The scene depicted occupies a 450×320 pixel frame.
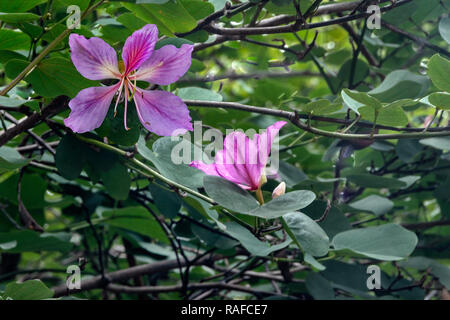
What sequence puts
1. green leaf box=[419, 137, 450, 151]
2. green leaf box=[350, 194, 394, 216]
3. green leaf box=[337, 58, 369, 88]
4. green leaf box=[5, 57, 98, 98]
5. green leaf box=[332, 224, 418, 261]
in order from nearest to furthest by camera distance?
green leaf box=[5, 57, 98, 98], green leaf box=[332, 224, 418, 261], green leaf box=[419, 137, 450, 151], green leaf box=[350, 194, 394, 216], green leaf box=[337, 58, 369, 88]

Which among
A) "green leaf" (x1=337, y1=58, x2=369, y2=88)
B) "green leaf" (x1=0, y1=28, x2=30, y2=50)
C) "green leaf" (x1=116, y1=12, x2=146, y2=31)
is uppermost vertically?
"green leaf" (x1=337, y1=58, x2=369, y2=88)

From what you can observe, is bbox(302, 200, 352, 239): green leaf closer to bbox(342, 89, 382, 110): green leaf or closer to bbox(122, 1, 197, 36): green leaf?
bbox(342, 89, 382, 110): green leaf

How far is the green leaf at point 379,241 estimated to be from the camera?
29.4 inches

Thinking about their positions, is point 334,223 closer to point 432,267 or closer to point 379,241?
point 379,241

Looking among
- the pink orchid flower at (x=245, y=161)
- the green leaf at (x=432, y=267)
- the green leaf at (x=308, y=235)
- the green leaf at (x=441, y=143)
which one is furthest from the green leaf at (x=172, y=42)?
the green leaf at (x=432, y=267)

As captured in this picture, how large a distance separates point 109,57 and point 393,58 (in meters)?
0.88

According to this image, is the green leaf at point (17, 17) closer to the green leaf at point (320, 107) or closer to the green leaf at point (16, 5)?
the green leaf at point (16, 5)

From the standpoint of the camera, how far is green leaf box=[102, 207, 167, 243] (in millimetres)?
1047

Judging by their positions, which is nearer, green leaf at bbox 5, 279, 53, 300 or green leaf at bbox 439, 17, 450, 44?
green leaf at bbox 5, 279, 53, 300

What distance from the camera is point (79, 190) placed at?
1096mm

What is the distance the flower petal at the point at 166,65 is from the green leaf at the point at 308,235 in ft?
0.75

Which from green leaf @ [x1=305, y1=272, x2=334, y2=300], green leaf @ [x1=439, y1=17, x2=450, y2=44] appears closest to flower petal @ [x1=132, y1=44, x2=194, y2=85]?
green leaf @ [x1=439, y1=17, x2=450, y2=44]

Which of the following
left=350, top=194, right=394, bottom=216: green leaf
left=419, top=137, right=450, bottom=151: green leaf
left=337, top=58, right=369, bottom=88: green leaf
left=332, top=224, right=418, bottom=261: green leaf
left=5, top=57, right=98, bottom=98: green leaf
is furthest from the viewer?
left=337, top=58, right=369, bottom=88: green leaf

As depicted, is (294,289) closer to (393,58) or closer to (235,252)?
(235,252)
